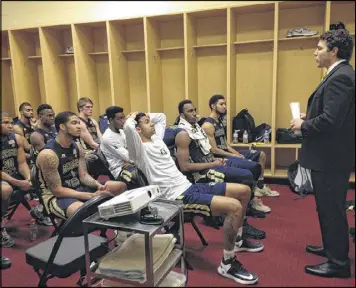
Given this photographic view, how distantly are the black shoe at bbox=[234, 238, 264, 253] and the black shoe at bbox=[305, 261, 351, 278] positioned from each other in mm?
→ 481

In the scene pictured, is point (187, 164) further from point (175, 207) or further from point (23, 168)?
point (23, 168)

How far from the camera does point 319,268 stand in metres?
1.62

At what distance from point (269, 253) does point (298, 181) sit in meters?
1.45

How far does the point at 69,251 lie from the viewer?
139 centimetres

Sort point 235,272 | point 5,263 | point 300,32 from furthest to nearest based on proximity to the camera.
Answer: point 300,32
point 235,272
point 5,263

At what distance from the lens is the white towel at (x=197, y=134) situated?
2.56 metres

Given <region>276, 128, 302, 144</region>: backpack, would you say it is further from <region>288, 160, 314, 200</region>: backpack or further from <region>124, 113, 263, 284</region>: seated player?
<region>124, 113, 263, 284</region>: seated player

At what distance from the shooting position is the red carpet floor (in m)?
1.16

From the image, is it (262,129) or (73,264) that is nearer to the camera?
(73,264)

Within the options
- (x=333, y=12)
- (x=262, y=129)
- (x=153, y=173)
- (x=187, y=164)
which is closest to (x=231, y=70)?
(x=262, y=129)

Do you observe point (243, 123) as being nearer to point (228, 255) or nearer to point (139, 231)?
point (228, 255)

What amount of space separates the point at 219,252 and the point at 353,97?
1278 millimetres

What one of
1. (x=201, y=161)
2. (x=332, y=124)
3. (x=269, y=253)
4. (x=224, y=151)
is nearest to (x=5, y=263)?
(x=332, y=124)

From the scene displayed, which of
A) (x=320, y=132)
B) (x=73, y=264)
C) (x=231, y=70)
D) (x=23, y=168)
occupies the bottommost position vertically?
(x=73, y=264)
